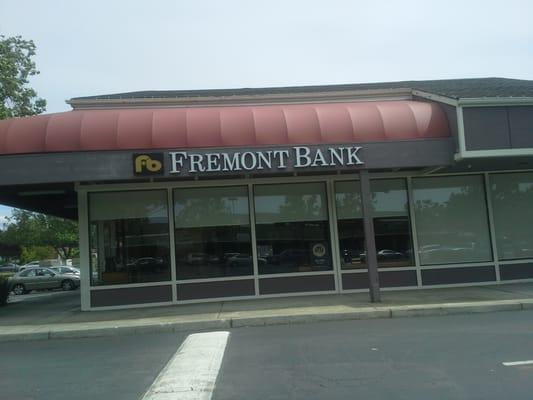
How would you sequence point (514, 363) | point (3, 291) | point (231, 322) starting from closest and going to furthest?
1. point (514, 363)
2. point (231, 322)
3. point (3, 291)

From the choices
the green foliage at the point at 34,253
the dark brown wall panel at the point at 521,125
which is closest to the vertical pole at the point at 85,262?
the dark brown wall panel at the point at 521,125

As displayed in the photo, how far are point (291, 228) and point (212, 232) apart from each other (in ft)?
6.99

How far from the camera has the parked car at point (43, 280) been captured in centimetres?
2777

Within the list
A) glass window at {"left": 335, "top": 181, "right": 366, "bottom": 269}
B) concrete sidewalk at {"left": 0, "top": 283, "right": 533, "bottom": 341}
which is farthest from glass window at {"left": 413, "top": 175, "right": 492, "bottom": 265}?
glass window at {"left": 335, "top": 181, "right": 366, "bottom": 269}

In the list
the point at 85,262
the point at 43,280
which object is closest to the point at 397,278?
the point at 85,262

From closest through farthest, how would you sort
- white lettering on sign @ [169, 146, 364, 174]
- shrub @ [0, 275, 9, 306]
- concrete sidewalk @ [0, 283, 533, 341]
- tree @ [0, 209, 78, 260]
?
concrete sidewalk @ [0, 283, 533, 341] < white lettering on sign @ [169, 146, 364, 174] < shrub @ [0, 275, 9, 306] < tree @ [0, 209, 78, 260]

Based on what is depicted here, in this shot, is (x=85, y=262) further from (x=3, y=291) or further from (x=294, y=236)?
(x=294, y=236)

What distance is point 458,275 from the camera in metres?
14.8

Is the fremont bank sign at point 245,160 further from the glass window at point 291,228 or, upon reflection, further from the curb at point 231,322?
the curb at point 231,322

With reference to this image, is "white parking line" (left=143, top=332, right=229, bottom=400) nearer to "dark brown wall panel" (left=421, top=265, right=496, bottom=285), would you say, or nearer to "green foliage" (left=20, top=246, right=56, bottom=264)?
"dark brown wall panel" (left=421, top=265, right=496, bottom=285)

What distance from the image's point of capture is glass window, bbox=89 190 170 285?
14.1 meters

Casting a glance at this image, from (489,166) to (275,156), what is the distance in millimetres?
6081

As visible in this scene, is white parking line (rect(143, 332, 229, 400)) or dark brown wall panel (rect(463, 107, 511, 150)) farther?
dark brown wall panel (rect(463, 107, 511, 150))

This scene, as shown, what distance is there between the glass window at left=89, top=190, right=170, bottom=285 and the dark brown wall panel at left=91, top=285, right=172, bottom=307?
0.25 m
